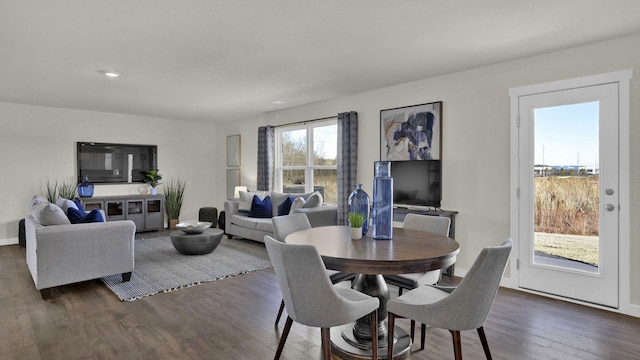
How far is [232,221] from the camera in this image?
6426 mm

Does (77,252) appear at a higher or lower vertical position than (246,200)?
lower

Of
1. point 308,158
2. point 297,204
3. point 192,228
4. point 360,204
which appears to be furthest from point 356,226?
point 308,158

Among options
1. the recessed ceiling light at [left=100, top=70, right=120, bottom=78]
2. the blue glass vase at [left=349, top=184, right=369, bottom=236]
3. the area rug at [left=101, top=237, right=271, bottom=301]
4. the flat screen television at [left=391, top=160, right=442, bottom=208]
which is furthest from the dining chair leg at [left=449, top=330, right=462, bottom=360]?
the recessed ceiling light at [left=100, top=70, right=120, bottom=78]

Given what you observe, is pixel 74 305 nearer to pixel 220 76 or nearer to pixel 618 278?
pixel 220 76

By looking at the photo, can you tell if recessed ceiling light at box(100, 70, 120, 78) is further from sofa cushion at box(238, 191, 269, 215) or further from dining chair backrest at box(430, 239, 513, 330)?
dining chair backrest at box(430, 239, 513, 330)

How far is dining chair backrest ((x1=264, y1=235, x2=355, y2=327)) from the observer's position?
6.13 ft

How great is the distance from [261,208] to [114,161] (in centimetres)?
338

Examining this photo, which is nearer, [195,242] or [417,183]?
[417,183]

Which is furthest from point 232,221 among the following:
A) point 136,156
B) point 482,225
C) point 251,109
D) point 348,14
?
point 348,14

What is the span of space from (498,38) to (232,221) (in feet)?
16.2

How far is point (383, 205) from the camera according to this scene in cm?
252

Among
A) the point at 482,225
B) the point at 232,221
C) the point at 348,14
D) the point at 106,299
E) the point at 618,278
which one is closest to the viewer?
the point at 348,14

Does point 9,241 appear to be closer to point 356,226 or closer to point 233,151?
point 233,151

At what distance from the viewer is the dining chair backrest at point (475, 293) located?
6.00 ft
